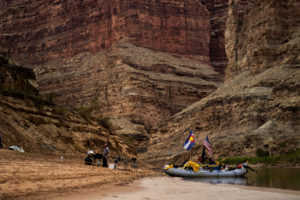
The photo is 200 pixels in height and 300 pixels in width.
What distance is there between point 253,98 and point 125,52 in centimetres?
4522

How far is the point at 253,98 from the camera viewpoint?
189 ft

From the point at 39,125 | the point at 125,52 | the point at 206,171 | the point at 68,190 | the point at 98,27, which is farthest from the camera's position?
the point at 98,27

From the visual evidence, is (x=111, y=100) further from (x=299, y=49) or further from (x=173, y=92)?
(x=299, y=49)

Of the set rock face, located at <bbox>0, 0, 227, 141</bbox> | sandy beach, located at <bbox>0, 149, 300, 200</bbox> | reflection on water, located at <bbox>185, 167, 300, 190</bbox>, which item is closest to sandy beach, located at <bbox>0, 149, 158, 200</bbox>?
sandy beach, located at <bbox>0, 149, 300, 200</bbox>

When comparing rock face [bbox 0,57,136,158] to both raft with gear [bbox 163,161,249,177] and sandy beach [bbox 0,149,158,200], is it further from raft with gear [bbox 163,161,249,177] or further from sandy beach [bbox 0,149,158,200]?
raft with gear [bbox 163,161,249,177]

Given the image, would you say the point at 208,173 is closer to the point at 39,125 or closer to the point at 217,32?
the point at 39,125

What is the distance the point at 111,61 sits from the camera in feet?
318

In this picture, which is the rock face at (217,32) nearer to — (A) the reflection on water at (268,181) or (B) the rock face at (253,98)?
(B) the rock face at (253,98)

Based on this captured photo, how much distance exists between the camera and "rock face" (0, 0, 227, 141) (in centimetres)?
9031

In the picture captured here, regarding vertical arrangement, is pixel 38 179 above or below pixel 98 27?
A: below

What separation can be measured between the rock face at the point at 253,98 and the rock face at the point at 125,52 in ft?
54.6

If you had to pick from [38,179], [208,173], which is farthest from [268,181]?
[38,179]

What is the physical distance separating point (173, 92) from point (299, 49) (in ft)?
134

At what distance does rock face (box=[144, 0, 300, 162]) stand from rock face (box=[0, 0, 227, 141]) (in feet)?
54.6
